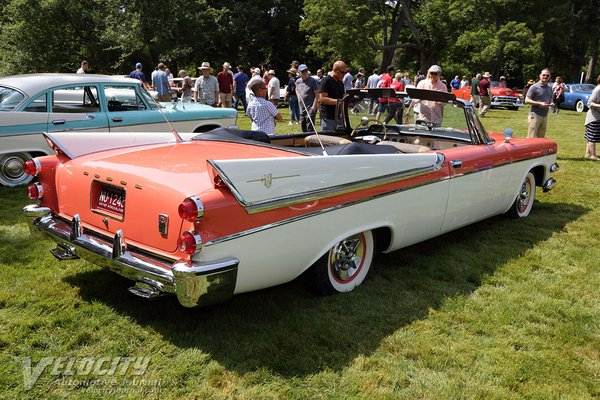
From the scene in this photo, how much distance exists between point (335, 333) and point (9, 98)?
5.58 meters

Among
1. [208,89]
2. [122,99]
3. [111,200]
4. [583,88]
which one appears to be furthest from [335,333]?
[583,88]

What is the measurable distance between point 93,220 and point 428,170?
255 centimetres

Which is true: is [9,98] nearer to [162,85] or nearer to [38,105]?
[38,105]

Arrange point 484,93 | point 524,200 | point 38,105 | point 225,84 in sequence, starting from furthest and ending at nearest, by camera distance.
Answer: point 484,93 → point 225,84 → point 38,105 → point 524,200

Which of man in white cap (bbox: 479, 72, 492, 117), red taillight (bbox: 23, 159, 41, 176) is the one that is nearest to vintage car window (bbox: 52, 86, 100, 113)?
red taillight (bbox: 23, 159, 41, 176)

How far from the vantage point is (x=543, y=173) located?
6.02m

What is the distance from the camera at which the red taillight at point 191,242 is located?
267 cm

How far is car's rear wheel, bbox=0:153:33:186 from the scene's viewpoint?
6543 mm

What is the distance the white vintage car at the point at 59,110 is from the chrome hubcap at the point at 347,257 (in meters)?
3.25

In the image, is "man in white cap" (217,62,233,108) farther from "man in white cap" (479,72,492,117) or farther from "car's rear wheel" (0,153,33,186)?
"man in white cap" (479,72,492,117)

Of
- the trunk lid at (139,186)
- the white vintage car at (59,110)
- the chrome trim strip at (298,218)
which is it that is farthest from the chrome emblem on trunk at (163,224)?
the white vintage car at (59,110)

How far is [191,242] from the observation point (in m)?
2.68

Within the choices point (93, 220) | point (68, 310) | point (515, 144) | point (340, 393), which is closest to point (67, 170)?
point (93, 220)

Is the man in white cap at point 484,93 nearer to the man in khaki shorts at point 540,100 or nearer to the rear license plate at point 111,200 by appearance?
the man in khaki shorts at point 540,100
